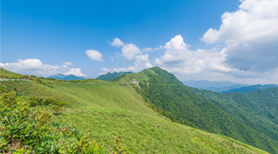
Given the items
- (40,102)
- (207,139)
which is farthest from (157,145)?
(40,102)

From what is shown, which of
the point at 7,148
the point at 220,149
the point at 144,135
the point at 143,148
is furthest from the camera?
→ the point at 220,149

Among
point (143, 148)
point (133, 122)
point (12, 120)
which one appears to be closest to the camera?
point (12, 120)

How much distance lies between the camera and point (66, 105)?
837 inches

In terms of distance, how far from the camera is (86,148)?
600 cm

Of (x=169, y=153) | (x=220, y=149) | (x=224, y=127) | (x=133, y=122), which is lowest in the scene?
(x=224, y=127)

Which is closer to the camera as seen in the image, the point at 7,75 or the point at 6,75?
the point at 6,75

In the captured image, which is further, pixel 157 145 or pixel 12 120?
pixel 157 145

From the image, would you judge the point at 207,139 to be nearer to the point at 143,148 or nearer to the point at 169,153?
the point at 169,153

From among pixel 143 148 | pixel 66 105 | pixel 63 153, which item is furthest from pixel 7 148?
pixel 66 105

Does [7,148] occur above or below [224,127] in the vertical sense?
above

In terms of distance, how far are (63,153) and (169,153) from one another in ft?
44.3

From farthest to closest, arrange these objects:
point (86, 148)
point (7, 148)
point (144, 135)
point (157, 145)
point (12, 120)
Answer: point (144, 135)
point (157, 145)
point (12, 120)
point (86, 148)
point (7, 148)

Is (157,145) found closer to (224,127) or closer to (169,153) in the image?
(169,153)

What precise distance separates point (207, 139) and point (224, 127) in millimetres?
221362
